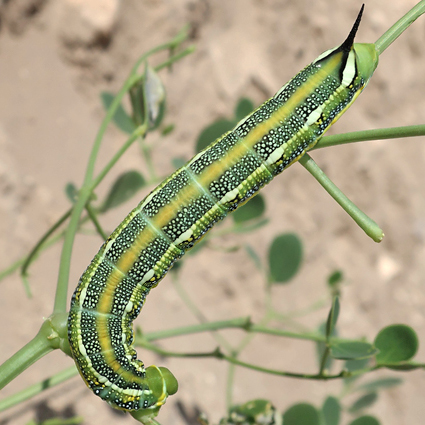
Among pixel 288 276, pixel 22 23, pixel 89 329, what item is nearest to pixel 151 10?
pixel 22 23

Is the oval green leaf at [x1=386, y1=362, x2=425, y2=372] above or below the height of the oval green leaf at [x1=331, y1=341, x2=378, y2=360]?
below

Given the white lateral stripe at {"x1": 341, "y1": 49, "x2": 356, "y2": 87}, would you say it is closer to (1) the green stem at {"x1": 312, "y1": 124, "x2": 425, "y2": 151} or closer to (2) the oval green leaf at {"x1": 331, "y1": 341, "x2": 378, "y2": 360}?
(1) the green stem at {"x1": 312, "y1": 124, "x2": 425, "y2": 151}

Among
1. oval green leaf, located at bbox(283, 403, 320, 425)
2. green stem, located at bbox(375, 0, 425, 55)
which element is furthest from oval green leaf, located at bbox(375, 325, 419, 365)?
green stem, located at bbox(375, 0, 425, 55)

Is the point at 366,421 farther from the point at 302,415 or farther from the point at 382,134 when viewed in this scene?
the point at 382,134

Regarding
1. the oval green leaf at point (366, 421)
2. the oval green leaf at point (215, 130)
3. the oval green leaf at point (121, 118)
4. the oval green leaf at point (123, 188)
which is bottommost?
the oval green leaf at point (366, 421)

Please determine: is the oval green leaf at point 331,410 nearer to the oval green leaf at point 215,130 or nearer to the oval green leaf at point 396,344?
the oval green leaf at point 396,344

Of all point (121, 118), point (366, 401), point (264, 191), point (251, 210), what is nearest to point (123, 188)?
point (121, 118)

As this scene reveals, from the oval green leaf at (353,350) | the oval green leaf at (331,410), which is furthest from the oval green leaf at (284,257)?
the oval green leaf at (353,350)
